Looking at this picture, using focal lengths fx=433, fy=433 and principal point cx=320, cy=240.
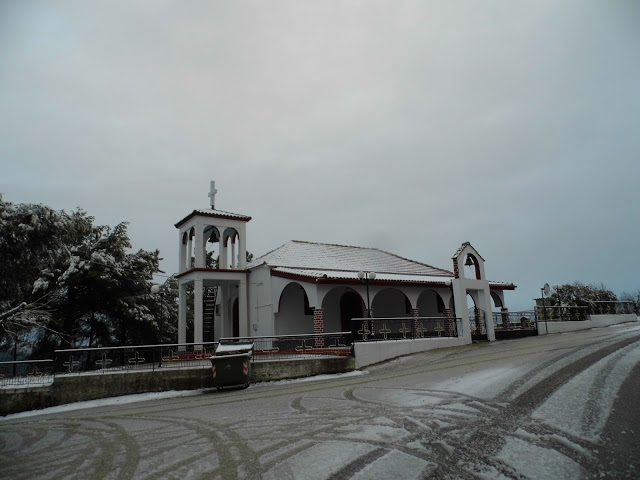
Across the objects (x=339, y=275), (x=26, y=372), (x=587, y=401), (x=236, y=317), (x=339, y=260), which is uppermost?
(x=339, y=260)

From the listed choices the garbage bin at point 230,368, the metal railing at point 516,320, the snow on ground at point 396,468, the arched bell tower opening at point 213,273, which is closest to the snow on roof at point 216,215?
the arched bell tower opening at point 213,273

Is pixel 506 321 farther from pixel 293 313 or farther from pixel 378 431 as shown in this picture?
pixel 378 431

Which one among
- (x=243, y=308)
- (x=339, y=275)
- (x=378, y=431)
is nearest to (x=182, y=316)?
(x=243, y=308)

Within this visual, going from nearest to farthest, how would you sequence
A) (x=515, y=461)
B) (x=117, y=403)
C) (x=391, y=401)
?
(x=515, y=461), (x=391, y=401), (x=117, y=403)

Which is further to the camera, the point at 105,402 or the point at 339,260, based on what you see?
the point at 339,260

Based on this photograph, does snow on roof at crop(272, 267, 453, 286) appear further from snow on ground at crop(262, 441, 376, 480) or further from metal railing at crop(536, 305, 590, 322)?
snow on ground at crop(262, 441, 376, 480)

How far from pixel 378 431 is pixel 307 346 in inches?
367

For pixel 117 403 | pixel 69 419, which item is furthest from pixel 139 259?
pixel 69 419

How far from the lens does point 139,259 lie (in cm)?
2523

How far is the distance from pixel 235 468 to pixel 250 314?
16.4m

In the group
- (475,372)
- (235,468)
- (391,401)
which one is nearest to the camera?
(235,468)

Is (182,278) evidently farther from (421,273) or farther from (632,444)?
(632,444)

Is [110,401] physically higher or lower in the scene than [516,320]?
lower

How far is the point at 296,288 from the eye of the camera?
862 inches
